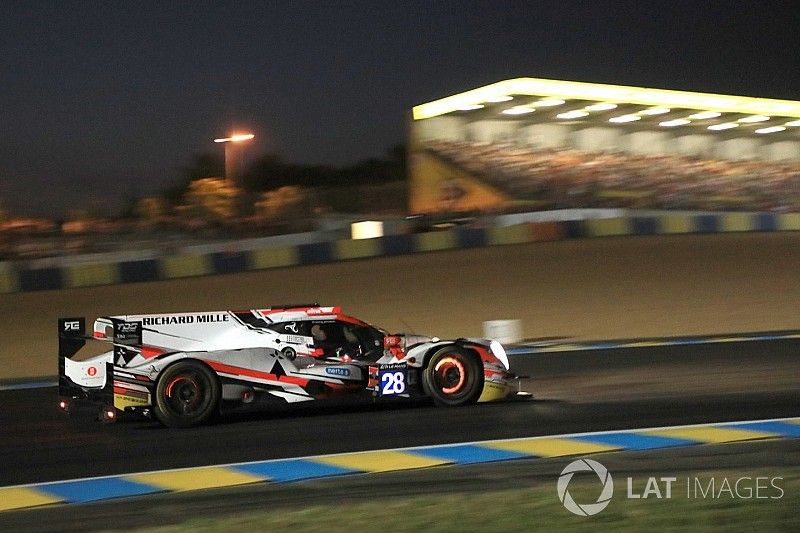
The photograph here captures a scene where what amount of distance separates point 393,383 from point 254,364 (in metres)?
1.32

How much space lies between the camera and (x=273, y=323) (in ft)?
35.0

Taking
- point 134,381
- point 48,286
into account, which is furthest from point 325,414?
point 48,286

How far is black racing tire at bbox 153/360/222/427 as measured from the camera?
1017 cm

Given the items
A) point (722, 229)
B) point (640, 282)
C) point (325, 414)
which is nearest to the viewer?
point (325, 414)

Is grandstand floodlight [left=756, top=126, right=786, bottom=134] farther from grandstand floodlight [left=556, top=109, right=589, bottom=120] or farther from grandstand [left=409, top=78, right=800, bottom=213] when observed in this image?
grandstand floodlight [left=556, top=109, right=589, bottom=120]

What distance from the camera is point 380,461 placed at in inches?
329

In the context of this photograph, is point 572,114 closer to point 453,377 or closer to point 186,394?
point 453,377

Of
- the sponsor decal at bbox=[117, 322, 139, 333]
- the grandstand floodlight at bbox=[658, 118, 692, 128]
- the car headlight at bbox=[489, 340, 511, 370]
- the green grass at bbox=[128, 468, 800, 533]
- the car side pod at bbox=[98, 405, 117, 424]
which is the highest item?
the grandstand floodlight at bbox=[658, 118, 692, 128]

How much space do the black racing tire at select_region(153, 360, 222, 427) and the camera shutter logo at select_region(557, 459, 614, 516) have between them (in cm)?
372

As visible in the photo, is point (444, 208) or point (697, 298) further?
point (444, 208)

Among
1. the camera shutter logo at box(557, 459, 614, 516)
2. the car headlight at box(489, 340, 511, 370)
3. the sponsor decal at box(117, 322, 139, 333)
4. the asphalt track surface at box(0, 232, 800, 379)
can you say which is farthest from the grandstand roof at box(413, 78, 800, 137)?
the camera shutter logo at box(557, 459, 614, 516)

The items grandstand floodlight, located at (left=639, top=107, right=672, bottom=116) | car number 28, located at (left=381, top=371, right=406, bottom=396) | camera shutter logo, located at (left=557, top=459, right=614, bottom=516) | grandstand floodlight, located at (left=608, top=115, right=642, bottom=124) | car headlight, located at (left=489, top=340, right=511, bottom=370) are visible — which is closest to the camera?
camera shutter logo, located at (left=557, top=459, right=614, bottom=516)

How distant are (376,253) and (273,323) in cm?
1512

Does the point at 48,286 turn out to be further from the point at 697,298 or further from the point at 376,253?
the point at 697,298
